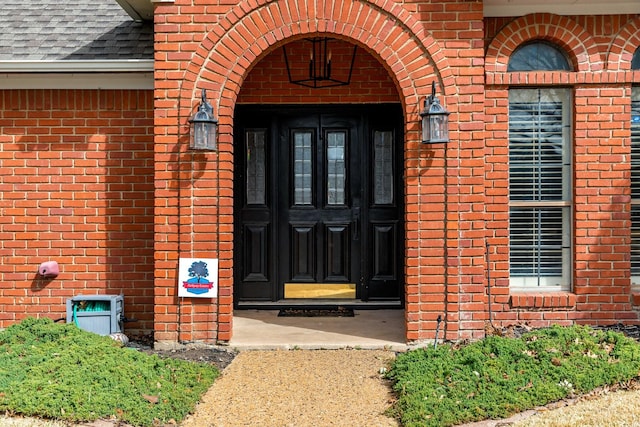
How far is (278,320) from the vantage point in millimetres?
7426

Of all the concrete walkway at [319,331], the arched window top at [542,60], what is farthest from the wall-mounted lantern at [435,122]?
the concrete walkway at [319,331]

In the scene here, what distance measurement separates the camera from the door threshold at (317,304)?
26.6 ft

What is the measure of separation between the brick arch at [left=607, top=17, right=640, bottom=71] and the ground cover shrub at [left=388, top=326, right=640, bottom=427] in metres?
2.78

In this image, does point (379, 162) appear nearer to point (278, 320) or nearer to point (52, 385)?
point (278, 320)

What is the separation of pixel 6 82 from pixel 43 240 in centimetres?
173

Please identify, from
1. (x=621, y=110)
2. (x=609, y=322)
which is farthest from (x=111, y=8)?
(x=609, y=322)

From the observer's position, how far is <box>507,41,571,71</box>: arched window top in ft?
21.4

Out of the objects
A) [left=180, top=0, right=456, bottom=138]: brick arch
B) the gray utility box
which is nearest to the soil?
the gray utility box

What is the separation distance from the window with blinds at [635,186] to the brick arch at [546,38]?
615 mm

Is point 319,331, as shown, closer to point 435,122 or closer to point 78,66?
point 435,122

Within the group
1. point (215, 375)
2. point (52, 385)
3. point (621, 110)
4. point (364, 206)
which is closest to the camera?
point (52, 385)

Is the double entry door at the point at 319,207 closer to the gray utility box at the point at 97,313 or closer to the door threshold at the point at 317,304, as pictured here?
the door threshold at the point at 317,304

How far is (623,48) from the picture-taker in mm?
6438

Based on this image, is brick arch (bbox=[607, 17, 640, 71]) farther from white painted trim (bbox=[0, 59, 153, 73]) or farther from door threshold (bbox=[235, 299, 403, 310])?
white painted trim (bbox=[0, 59, 153, 73])
